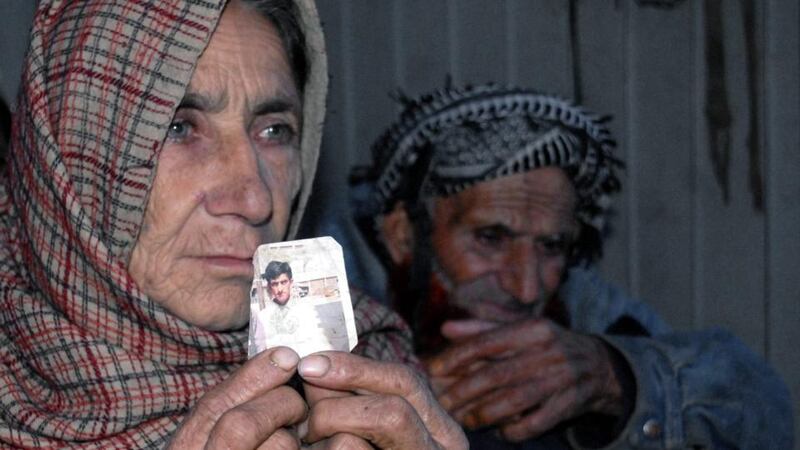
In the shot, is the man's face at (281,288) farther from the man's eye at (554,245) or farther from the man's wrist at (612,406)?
the man's eye at (554,245)

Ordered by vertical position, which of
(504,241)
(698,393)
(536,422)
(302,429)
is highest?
(302,429)

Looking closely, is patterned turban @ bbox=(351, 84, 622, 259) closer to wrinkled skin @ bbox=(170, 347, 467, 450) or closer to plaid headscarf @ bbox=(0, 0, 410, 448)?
plaid headscarf @ bbox=(0, 0, 410, 448)

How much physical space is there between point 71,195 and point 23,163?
0.22 metres

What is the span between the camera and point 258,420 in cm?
151

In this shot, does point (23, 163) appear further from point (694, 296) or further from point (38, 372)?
point (694, 296)

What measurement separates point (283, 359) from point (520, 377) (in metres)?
1.44

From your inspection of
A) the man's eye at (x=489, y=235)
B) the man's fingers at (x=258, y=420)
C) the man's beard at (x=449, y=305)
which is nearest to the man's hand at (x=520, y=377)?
the man's beard at (x=449, y=305)

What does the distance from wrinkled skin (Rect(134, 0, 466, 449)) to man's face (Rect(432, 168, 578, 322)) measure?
1195mm

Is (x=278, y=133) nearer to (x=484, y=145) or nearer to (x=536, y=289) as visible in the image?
(x=484, y=145)

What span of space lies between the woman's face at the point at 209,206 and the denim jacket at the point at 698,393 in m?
1.27

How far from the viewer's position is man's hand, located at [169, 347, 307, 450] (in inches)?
59.1

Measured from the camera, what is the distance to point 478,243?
338 cm

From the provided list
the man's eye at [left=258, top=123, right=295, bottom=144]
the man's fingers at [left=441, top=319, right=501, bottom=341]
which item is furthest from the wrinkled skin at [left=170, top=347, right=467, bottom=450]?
the man's fingers at [left=441, top=319, right=501, bottom=341]

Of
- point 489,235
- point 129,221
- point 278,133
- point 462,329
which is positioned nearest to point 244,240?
point 129,221
